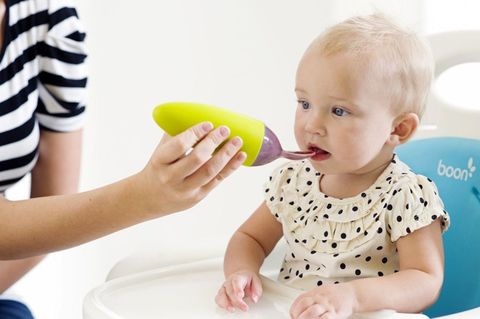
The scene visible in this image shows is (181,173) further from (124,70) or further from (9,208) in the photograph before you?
(124,70)

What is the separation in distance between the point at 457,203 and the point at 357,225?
0.64 feet

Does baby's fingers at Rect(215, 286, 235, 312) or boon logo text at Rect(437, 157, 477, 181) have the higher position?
boon logo text at Rect(437, 157, 477, 181)

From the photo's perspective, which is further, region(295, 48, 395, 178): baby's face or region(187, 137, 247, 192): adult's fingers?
region(295, 48, 395, 178): baby's face

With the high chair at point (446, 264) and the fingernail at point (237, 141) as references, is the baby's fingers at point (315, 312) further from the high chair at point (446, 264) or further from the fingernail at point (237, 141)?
the fingernail at point (237, 141)

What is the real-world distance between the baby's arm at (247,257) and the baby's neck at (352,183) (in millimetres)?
100

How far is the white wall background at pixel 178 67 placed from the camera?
188 centimetres

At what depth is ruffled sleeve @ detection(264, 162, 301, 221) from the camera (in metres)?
1.05

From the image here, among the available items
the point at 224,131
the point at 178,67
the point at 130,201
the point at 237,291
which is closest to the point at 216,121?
the point at 224,131

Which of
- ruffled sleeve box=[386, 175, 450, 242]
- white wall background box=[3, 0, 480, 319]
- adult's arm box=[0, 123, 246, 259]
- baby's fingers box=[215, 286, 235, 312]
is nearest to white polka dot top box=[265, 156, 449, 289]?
ruffled sleeve box=[386, 175, 450, 242]

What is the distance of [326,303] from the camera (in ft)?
2.79

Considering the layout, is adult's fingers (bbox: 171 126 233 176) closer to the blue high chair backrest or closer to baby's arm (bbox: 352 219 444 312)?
baby's arm (bbox: 352 219 444 312)

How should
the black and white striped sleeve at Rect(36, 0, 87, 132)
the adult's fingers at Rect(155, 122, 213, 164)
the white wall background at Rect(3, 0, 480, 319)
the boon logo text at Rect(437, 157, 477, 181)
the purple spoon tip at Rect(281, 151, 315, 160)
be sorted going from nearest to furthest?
the adult's fingers at Rect(155, 122, 213, 164), the purple spoon tip at Rect(281, 151, 315, 160), the black and white striped sleeve at Rect(36, 0, 87, 132), the boon logo text at Rect(437, 157, 477, 181), the white wall background at Rect(3, 0, 480, 319)

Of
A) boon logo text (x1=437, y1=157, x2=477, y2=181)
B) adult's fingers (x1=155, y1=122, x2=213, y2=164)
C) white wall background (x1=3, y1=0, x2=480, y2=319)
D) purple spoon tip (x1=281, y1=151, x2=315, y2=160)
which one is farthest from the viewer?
white wall background (x1=3, y1=0, x2=480, y2=319)

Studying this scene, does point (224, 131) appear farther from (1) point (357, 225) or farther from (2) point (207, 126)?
(1) point (357, 225)
